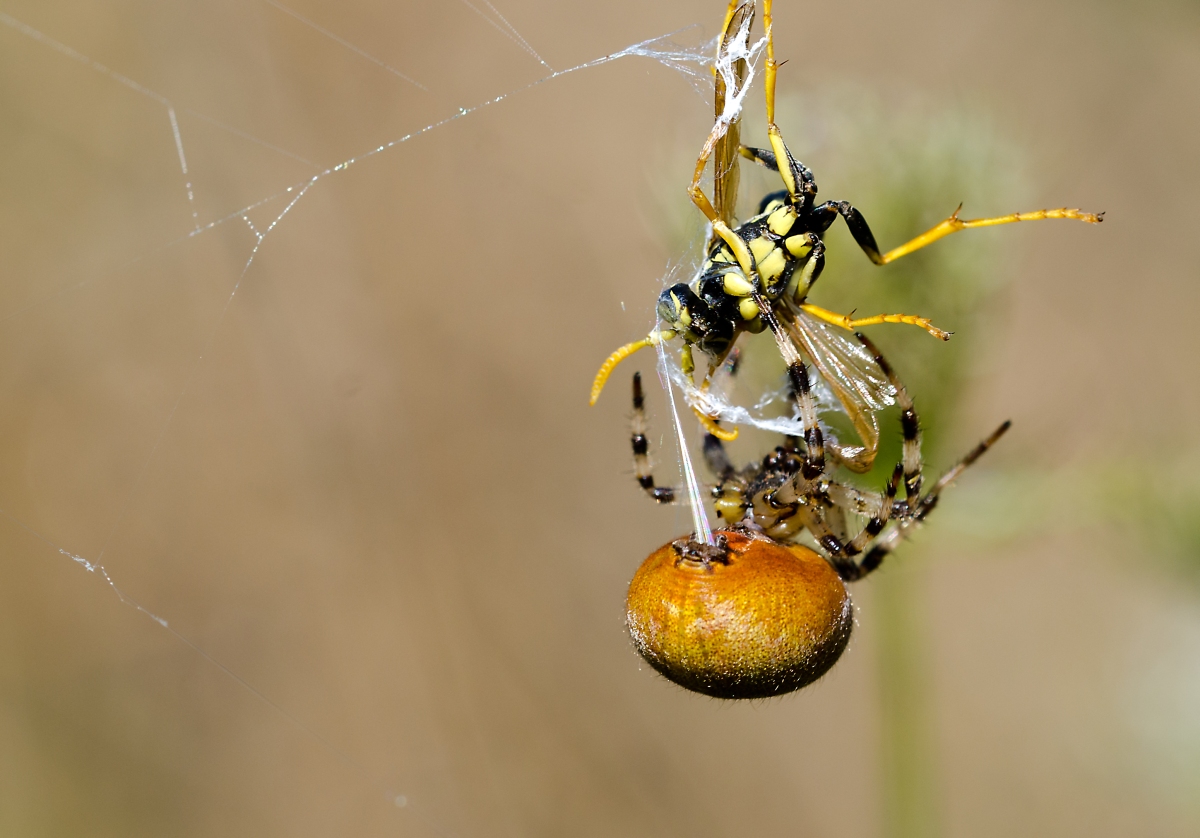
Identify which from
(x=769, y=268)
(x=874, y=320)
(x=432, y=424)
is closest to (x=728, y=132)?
(x=769, y=268)

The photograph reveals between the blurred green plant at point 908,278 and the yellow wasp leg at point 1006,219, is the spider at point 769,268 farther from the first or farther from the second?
the blurred green plant at point 908,278

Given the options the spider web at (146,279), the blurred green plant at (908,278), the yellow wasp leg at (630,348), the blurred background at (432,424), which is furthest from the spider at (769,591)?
the spider web at (146,279)

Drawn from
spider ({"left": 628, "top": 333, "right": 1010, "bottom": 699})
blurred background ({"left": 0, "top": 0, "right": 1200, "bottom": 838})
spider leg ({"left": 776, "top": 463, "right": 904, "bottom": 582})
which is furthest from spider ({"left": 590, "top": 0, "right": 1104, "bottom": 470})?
blurred background ({"left": 0, "top": 0, "right": 1200, "bottom": 838})

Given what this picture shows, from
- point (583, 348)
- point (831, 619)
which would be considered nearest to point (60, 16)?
point (583, 348)

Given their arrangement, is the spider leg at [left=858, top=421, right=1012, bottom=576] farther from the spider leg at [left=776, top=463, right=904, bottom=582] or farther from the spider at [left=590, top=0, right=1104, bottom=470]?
the spider at [left=590, top=0, right=1104, bottom=470]

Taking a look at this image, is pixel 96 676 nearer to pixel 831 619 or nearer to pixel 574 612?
pixel 574 612

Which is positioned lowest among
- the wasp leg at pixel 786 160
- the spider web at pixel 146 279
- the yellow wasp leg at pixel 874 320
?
the yellow wasp leg at pixel 874 320
